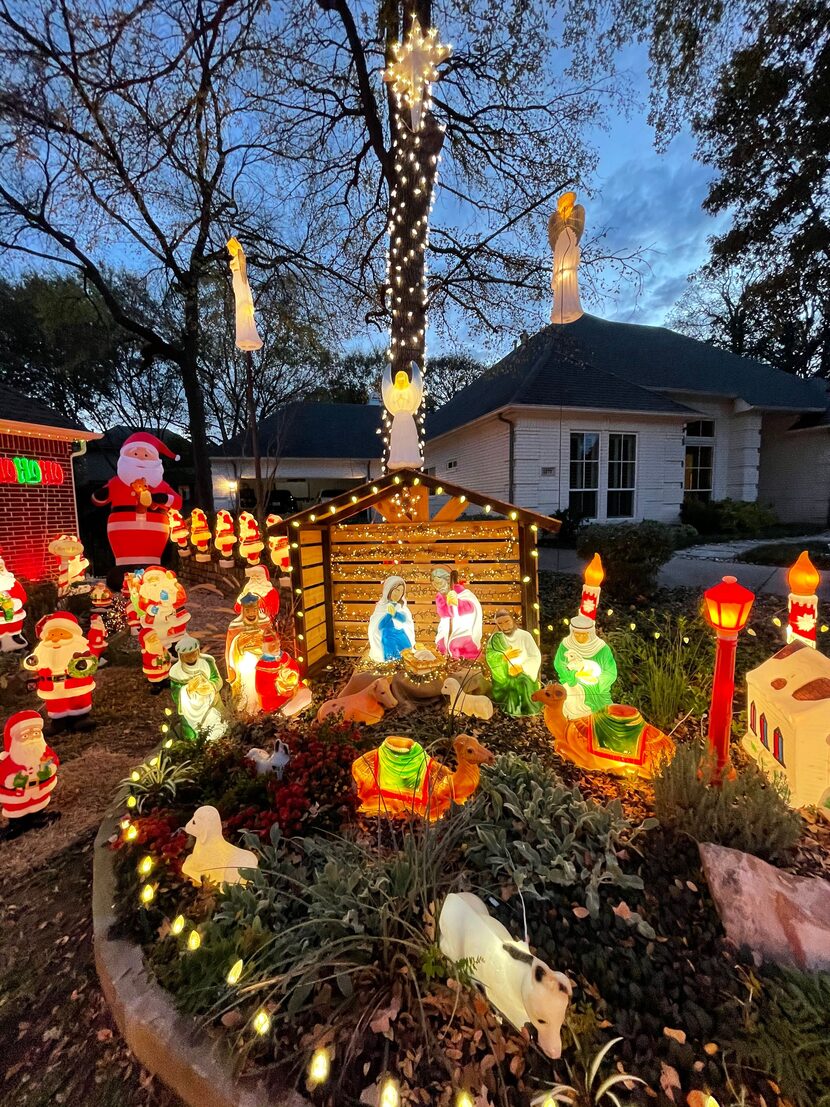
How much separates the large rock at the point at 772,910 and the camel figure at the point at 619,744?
703 millimetres

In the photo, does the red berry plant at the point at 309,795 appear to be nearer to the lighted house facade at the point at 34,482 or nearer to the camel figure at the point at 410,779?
the camel figure at the point at 410,779

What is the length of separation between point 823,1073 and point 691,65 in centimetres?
910

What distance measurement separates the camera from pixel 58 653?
4082mm

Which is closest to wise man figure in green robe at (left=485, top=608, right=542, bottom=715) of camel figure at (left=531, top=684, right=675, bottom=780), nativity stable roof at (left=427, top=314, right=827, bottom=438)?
camel figure at (left=531, top=684, right=675, bottom=780)

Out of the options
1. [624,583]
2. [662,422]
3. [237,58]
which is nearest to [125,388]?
[237,58]

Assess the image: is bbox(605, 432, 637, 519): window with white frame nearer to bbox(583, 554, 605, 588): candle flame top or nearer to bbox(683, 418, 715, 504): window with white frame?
bbox(683, 418, 715, 504): window with white frame

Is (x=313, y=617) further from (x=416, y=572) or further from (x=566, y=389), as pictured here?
(x=566, y=389)

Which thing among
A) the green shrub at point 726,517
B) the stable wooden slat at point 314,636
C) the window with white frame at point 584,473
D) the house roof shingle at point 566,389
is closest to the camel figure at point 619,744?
the stable wooden slat at point 314,636

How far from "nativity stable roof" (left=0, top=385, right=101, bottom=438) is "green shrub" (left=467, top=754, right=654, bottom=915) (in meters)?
10.5

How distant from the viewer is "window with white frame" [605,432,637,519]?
47.1 feet

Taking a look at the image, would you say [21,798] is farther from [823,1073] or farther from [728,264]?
[728,264]

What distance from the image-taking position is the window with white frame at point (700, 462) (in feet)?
53.4

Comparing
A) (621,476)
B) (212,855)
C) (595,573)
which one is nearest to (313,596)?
(595,573)

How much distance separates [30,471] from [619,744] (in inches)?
442
